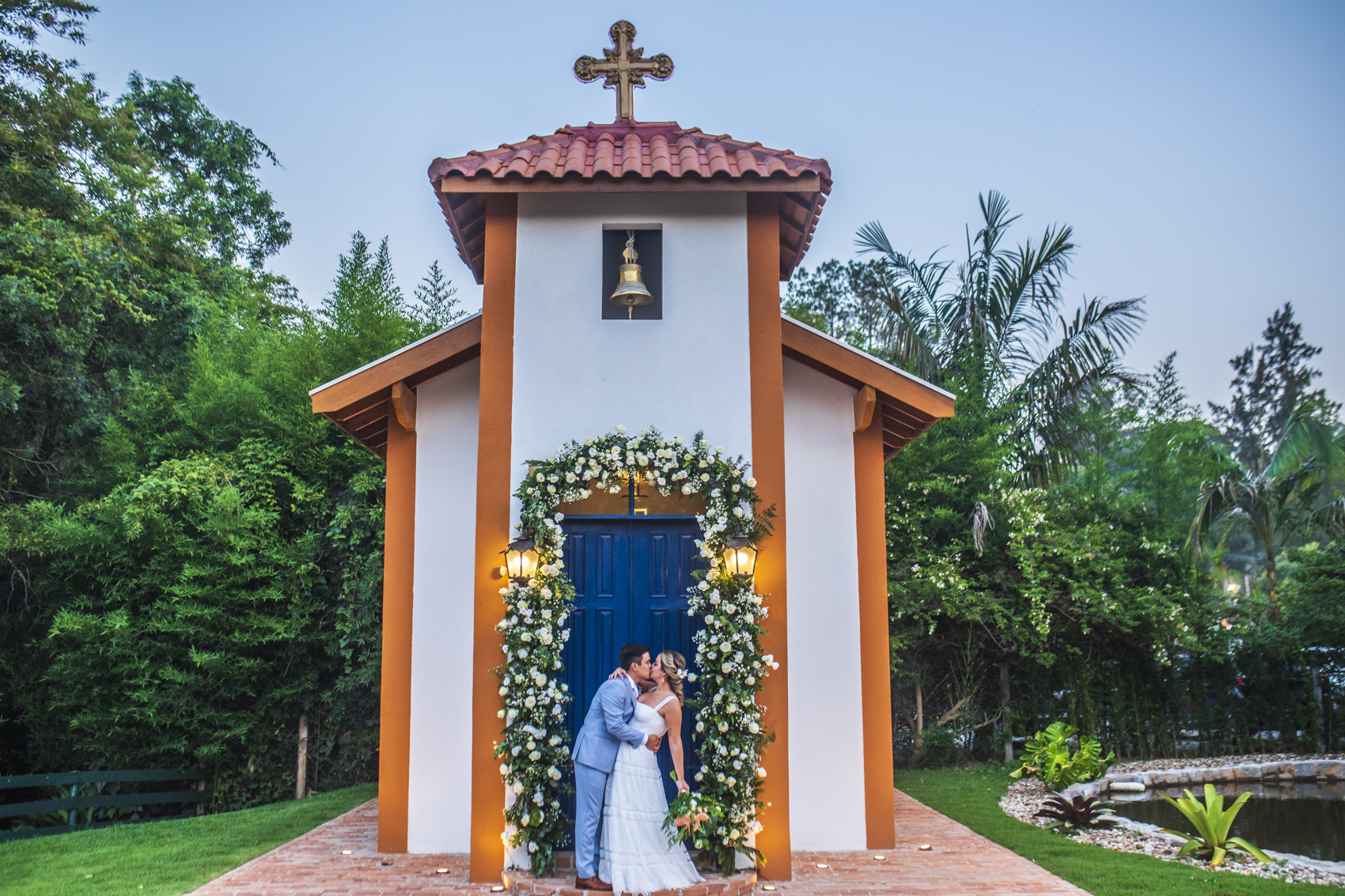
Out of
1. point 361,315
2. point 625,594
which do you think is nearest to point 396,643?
point 625,594

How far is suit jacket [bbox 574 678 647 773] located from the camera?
5352 mm

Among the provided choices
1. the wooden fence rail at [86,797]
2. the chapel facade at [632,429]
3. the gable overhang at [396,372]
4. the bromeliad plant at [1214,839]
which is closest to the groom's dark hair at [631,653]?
the chapel facade at [632,429]

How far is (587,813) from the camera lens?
539cm

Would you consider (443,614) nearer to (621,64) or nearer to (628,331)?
(628,331)

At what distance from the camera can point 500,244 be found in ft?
20.9

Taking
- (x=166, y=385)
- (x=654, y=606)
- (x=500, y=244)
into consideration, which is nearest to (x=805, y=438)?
(x=654, y=606)

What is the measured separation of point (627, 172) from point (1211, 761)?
39.8 ft

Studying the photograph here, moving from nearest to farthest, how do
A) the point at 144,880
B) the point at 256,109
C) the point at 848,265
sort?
1. the point at 144,880
2. the point at 256,109
3. the point at 848,265

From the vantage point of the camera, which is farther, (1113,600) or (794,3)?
(794,3)

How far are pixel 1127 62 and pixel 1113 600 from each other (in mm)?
9199

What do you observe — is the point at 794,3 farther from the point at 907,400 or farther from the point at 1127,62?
the point at 907,400

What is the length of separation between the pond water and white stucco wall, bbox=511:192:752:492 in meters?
6.21

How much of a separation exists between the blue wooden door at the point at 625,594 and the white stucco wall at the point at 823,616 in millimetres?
1082

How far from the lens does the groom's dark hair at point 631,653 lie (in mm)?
5547
